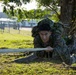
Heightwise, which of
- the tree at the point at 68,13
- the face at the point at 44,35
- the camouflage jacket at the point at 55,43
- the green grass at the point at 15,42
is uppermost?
the face at the point at 44,35

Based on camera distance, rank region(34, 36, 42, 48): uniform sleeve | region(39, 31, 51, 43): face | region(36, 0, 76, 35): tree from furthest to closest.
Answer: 1. region(36, 0, 76, 35): tree
2. region(34, 36, 42, 48): uniform sleeve
3. region(39, 31, 51, 43): face

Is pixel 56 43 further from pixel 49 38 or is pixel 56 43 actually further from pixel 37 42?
pixel 37 42

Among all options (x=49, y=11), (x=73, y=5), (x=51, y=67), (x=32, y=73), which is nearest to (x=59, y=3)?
(x=73, y=5)

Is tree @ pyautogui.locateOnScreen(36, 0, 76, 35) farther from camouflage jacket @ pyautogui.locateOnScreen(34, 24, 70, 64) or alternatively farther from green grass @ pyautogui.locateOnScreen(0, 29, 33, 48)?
camouflage jacket @ pyautogui.locateOnScreen(34, 24, 70, 64)

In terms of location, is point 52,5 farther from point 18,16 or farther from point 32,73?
point 32,73

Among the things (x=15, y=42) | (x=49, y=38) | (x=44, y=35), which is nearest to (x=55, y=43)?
(x=49, y=38)

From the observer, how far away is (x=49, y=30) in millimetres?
4742

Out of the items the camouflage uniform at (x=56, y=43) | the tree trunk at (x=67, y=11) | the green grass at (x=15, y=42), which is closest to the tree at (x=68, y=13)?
the tree trunk at (x=67, y=11)

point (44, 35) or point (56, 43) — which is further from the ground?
point (44, 35)

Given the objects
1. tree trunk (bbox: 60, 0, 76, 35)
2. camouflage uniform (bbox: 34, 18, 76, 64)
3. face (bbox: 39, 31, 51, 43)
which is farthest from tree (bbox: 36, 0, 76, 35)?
face (bbox: 39, 31, 51, 43)

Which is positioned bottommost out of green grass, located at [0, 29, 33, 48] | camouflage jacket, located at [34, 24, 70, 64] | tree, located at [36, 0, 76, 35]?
green grass, located at [0, 29, 33, 48]

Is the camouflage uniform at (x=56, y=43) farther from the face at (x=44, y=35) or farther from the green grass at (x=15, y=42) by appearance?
the green grass at (x=15, y=42)

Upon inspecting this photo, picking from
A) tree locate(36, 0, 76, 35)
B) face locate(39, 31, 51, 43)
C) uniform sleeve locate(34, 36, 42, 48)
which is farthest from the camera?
tree locate(36, 0, 76, 35)

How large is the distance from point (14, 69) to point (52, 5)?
366 inches
